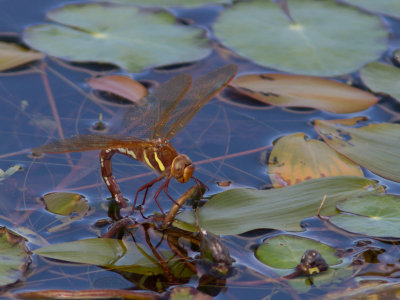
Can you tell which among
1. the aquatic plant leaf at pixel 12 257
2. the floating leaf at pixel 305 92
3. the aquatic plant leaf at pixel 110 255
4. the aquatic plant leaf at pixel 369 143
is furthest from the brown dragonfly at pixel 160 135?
the aquatic plant leaf at pixel 369 143

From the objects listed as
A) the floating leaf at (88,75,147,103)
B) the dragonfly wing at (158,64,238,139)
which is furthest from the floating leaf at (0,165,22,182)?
the floating leaf at (88,75,147,103)

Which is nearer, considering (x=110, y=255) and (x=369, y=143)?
(x=110, y=255)

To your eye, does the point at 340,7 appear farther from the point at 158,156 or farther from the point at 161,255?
the point at 161,255

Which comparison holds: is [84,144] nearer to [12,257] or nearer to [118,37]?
[12,257]

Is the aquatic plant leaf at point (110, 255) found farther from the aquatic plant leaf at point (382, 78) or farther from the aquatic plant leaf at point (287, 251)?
the aquatic plant leaf at point (382, 78)

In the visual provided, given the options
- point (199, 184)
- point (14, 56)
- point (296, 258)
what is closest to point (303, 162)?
point (199, 184)
